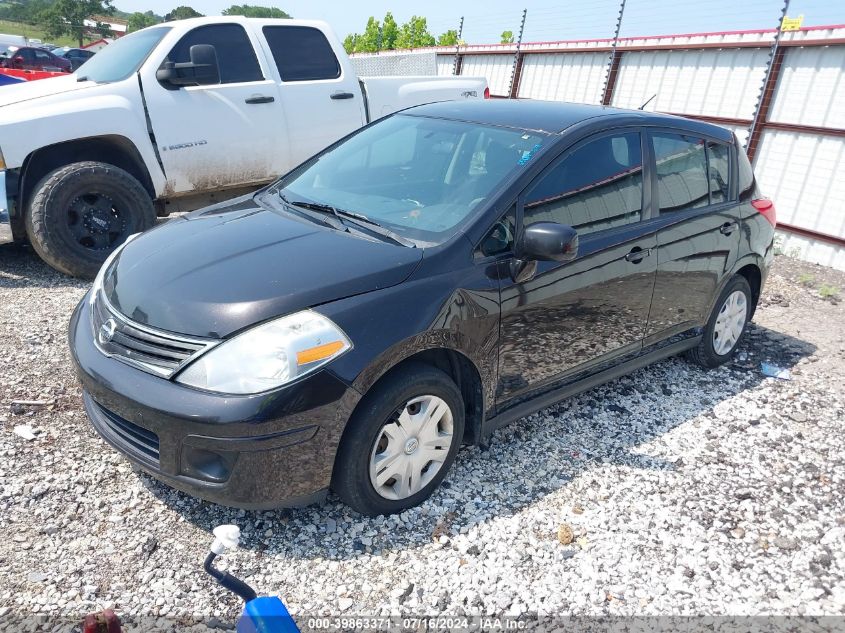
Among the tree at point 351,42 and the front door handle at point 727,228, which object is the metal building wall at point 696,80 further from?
the tree at point 351,42

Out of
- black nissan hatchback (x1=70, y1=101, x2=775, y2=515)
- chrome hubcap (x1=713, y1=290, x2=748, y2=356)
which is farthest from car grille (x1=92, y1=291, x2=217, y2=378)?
chrome hubcap (x1=713, y1=290, x2=748, y2=356)

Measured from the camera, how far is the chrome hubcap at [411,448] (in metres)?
2.70

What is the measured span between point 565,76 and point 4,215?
10142mm

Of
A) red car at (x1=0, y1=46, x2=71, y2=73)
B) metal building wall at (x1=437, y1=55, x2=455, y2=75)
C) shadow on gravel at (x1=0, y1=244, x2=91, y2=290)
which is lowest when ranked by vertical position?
shadow on gravel at (x1=0, y1=244, x2=91, y2=290)

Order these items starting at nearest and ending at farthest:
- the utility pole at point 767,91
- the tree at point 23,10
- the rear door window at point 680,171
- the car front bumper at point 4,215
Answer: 1. the rear door window at point 680,171
2. the car front bumper at point 4,215
3. the utility pole at point 767,91
4. the tree at point 23,10

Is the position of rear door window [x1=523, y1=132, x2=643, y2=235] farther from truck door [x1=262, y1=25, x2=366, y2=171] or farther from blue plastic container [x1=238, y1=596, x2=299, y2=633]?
truck door [x1=262, y1=25, x2=366, y2=171]

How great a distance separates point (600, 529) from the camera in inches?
116

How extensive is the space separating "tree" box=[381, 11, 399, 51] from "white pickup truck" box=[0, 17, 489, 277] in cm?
2715

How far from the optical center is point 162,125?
552cm

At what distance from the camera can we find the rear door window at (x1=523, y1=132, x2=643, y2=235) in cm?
315

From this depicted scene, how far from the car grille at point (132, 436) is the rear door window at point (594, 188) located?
75.5 inches

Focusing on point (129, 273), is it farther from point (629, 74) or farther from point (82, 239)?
point (629, 74)

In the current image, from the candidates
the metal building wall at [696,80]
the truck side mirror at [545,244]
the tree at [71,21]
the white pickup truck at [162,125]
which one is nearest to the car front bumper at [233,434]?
the truck side mirror at [545,244]

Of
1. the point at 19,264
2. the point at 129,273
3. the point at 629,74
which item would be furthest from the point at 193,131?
the point at 629,74
